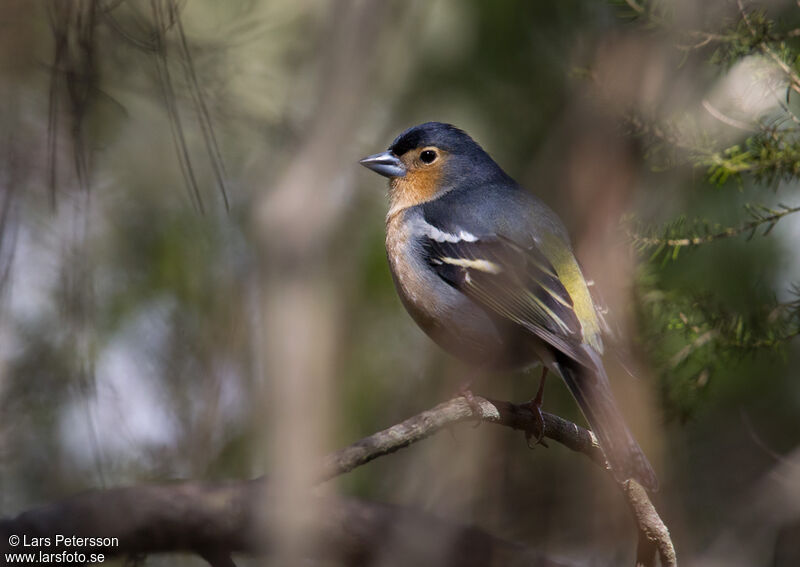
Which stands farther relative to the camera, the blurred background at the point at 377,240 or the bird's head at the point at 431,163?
the bird's head at the point at 431,163

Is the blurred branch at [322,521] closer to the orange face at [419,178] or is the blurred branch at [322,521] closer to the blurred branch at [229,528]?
the blurred branch at [229,528]

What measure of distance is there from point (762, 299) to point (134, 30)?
3123mm

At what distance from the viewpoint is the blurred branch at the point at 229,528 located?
82.7 inches

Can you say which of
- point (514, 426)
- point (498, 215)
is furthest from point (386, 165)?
point (514, 426)

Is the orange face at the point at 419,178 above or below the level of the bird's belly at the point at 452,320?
above

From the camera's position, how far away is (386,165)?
4508 millimetres

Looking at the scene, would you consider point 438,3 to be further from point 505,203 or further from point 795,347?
point 795,347

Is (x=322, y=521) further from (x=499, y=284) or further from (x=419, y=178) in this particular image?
(x=419, y=178)

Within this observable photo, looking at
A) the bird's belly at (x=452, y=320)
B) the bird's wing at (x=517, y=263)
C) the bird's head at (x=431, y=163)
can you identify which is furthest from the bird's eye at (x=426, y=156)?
the bird's belly at (x=452, y=320)

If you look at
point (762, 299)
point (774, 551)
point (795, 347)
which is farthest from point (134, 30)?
point (795, 347)

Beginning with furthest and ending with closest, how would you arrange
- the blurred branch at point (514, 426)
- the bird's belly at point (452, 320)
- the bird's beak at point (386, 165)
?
the bird's beak at point (386, 165), the bird's belly at point (452, 320), the blurred branch at point (514, 426)

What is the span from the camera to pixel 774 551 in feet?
12.9

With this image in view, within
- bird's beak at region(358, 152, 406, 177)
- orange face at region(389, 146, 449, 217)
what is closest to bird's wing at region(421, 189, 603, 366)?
orange face at region(389, 146, 449, 217)

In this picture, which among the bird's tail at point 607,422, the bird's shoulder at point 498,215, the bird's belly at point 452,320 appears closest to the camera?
the bird's tail at point 607,422
